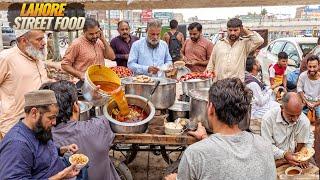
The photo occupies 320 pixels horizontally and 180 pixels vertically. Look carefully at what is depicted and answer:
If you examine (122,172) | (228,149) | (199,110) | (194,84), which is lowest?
(122,172)

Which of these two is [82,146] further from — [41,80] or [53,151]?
[41,80]

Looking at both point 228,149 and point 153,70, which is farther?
point 153,70

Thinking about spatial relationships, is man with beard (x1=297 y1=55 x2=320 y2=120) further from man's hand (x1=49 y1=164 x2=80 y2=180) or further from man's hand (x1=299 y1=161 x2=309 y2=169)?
man's hand (x1=49 y1=164 x2=80 y2=180)

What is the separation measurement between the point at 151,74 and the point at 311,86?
298 centimetres

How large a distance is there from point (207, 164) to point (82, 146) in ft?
4.13

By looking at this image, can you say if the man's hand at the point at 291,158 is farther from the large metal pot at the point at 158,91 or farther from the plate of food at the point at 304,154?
the large metal pot at the point at 158,91

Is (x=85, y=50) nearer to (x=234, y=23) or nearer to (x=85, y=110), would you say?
(x=85, y=110)

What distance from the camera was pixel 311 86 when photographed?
609cm

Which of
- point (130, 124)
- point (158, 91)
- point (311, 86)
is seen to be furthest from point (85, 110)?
point (311, 86)

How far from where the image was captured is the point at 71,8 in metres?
11.7

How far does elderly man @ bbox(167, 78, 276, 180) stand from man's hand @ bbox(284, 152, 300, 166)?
1.57m

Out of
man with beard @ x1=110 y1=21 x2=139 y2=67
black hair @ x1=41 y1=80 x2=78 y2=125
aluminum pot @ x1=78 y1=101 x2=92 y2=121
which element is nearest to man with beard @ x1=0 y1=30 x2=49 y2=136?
aluminum pot @ x1=78 y1=101 x2=92 y2=121

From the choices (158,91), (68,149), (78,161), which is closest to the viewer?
(78,161)

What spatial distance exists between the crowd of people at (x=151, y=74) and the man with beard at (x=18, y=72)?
10 millimetres
